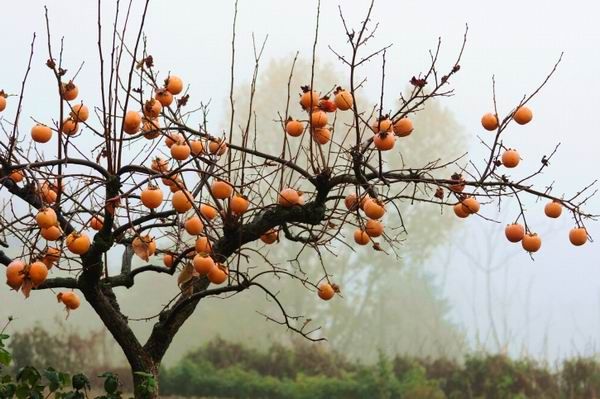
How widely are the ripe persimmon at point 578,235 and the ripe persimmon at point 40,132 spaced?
1889mm

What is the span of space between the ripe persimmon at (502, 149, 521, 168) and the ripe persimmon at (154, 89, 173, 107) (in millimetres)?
1191

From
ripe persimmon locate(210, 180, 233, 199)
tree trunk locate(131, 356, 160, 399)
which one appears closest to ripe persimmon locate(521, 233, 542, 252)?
ripe persimmon locate(210, 180, 233, 199)

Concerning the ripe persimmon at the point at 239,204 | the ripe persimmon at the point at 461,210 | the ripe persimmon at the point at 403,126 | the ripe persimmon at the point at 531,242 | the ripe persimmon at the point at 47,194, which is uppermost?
the ripe persimmon at the point at 403,126

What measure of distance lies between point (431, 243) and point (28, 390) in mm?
9110

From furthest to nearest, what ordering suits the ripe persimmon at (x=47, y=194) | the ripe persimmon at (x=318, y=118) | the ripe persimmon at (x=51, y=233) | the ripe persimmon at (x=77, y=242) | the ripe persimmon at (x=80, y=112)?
the ripe persimmon at (x=47, y=194) < the ripe persimmon at (x=80, y=112) < the ripe persimmon at (x=318, y=118) < the ripe persimmon at (x=51, y=233) < the ripe persimmon at (x=77, y=242)

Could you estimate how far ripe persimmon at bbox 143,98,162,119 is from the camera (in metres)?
2.71

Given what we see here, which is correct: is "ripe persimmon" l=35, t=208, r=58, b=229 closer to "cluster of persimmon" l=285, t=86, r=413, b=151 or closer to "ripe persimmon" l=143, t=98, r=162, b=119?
"ripe persimmon" l=143, t=98, r=162, b=119

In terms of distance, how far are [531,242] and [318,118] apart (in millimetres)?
844

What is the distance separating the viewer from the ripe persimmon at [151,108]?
8.87 ft

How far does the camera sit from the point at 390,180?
2.73m

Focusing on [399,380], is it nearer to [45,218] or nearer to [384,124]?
[384,124]

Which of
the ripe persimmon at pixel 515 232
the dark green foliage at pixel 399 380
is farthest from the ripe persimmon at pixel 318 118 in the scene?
the dark green foliage at pixel 399 380

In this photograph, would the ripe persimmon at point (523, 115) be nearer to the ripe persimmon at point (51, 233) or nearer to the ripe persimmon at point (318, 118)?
the ripe persimmon at point (318, 118)

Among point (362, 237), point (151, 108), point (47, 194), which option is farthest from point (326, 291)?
point (47, 194)
